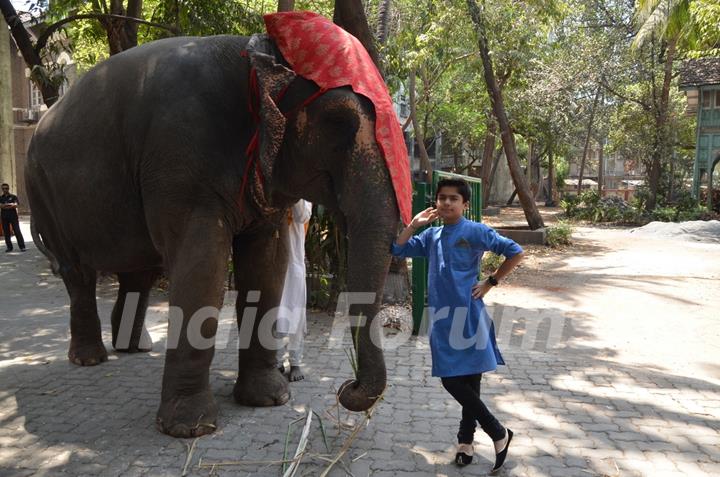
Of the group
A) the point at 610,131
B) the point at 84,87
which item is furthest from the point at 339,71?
the point at 610,131

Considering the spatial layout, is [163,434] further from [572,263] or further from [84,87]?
[572,263]

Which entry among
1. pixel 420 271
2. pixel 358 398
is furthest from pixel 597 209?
pixel 358 398

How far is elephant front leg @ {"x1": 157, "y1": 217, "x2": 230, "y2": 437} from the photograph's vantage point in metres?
3.99

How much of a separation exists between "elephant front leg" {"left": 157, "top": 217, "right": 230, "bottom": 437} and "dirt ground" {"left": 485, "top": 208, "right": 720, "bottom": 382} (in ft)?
12.9

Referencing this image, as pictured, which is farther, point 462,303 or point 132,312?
point 132,312

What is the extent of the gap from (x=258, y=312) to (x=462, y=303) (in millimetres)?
1737

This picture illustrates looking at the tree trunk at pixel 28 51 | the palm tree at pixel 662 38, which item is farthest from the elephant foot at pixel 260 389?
the palm tree at pixel 662 38

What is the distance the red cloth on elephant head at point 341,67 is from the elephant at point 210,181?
0.16ft

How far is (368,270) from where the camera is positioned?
3.39 meters

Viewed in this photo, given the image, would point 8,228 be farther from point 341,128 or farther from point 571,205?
point 571,205

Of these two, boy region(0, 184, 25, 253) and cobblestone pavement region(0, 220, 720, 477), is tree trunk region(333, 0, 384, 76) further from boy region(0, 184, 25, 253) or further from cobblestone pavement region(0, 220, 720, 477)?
boy region(0, 184, 25, 253)

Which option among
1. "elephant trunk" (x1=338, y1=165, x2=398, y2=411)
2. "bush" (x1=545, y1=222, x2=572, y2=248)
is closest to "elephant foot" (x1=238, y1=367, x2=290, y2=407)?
"elephant trunk" (x1=338, y1=165, x2=398, y2=411)

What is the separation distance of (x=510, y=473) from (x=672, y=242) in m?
16.1

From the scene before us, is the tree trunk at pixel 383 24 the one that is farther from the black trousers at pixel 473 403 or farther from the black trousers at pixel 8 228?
the black trousers at pixel 8 228
